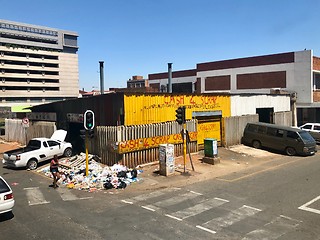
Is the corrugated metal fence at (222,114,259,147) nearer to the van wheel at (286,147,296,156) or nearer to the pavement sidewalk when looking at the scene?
the pavement sidewalk

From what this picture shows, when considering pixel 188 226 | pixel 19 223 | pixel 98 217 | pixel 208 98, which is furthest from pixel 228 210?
pixel 208 98

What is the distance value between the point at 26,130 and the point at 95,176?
53.0ft

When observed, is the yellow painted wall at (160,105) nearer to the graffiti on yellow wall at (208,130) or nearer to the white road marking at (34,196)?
the graffiti on yellow wall at (208,130)

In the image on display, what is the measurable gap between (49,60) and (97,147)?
104 m

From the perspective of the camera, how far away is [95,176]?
15844 millimetres

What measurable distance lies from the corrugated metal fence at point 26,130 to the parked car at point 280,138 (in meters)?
15.8

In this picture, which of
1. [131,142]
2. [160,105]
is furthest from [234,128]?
[131,142]

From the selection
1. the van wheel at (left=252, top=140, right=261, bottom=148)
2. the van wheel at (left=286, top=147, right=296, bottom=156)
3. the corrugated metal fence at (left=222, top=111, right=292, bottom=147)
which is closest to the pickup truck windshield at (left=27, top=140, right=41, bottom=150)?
the corrugated metal fence at (left=222, top=111, right=292, bottom=147)

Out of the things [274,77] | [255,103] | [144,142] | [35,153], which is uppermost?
[274,77]

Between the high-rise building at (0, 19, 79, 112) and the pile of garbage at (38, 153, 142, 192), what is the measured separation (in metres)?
85.5

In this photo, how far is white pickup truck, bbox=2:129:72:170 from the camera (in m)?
18.6

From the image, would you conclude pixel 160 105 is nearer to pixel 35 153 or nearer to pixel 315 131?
pixel 35 153

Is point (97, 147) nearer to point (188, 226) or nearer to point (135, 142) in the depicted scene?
point (135, 142)

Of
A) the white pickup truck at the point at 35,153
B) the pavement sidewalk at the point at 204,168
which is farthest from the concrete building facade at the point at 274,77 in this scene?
the white pickup truck at the point at 35,153
